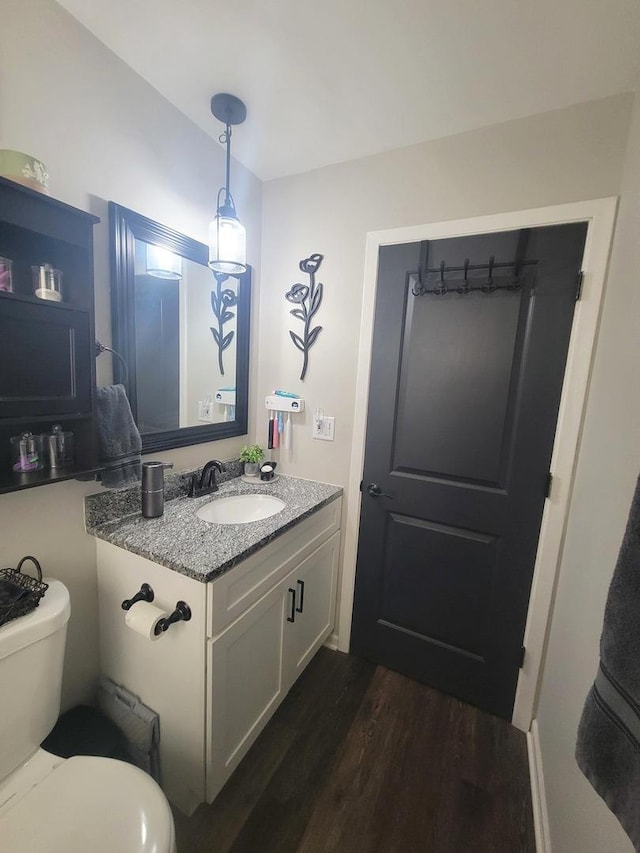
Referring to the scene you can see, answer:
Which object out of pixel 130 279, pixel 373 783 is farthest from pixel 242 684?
pixel 130 279

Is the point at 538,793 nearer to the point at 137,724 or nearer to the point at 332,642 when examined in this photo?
the point at 332,642

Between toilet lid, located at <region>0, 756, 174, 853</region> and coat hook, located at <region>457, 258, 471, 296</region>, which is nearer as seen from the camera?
toilet lid, located at <region>0, 756, 174, 853</region>

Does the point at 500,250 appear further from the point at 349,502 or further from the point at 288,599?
the point at 288,599

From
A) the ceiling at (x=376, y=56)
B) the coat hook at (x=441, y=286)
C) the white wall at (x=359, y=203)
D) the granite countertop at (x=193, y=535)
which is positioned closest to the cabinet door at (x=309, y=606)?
the white wall at (x=359, y=203)

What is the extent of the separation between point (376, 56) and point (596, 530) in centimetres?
163

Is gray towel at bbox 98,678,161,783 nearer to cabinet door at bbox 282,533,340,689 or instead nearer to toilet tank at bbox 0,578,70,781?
toilet tank at bbox 0,578,70,781

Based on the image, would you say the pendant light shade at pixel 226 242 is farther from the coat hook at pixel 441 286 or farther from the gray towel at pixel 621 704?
the gray towel at pixel 621 704

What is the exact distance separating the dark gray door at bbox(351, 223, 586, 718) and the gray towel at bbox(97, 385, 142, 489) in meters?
1.02

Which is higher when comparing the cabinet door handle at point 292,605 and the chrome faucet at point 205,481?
the chrome faucet at point 205,481

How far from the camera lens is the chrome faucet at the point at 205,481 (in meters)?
1.53

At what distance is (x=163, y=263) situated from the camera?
1.35 metres

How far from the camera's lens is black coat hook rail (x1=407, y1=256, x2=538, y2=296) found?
4.30 feet

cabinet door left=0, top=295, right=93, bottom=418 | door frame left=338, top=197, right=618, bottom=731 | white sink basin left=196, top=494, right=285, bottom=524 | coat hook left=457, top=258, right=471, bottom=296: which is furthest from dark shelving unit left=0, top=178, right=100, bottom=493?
coat hook left=457, top=258, right=471, bottom=296

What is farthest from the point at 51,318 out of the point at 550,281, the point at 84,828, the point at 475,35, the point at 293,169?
the point at 550,281
